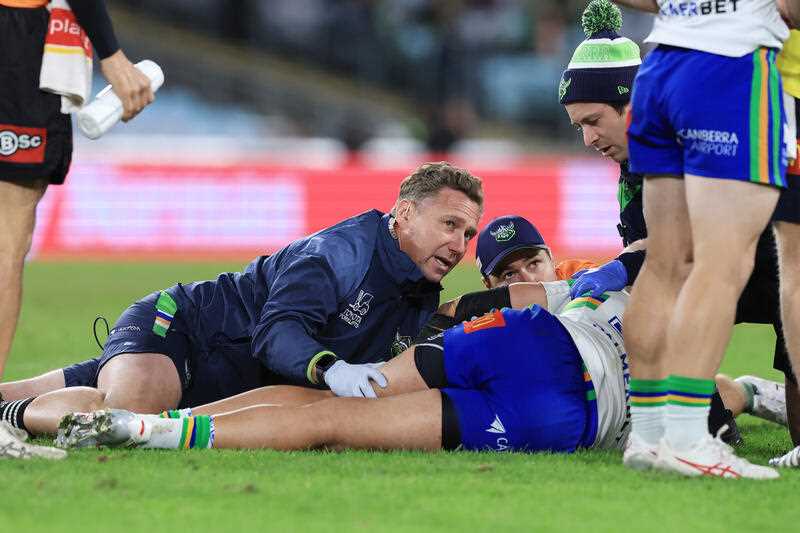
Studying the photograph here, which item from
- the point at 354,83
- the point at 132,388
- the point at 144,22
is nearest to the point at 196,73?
the point at 144,22

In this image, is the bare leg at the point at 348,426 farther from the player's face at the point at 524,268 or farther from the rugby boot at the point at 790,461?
the player's face at the point at 524,268

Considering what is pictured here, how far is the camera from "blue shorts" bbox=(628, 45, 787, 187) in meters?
4.36

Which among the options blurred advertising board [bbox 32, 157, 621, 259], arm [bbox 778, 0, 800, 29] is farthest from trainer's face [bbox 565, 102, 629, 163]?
blurred advertising board [bbox 32, 157, 621, 259]

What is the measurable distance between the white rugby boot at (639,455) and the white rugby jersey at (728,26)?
1359mm

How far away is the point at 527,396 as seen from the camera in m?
5.00

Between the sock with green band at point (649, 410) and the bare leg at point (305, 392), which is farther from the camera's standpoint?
the bare leg at point (305, 392)

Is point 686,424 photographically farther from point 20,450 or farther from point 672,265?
point 20,450

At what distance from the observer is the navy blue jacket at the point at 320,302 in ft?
17.5

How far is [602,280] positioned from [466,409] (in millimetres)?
1052

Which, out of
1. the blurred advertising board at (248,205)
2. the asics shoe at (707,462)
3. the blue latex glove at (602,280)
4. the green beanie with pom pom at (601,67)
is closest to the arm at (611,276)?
the blue latex glove at (602,280)

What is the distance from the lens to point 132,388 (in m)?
5.55

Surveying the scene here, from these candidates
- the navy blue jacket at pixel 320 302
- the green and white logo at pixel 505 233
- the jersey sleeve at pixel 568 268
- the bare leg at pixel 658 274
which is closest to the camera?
the bare leg at pixel 658 274

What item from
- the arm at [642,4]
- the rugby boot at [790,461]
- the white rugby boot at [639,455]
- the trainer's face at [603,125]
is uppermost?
the arm at [642,4]

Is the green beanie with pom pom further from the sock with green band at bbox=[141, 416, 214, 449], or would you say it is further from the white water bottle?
the sock with green band at bbox=[141, 416, 214, 449]
